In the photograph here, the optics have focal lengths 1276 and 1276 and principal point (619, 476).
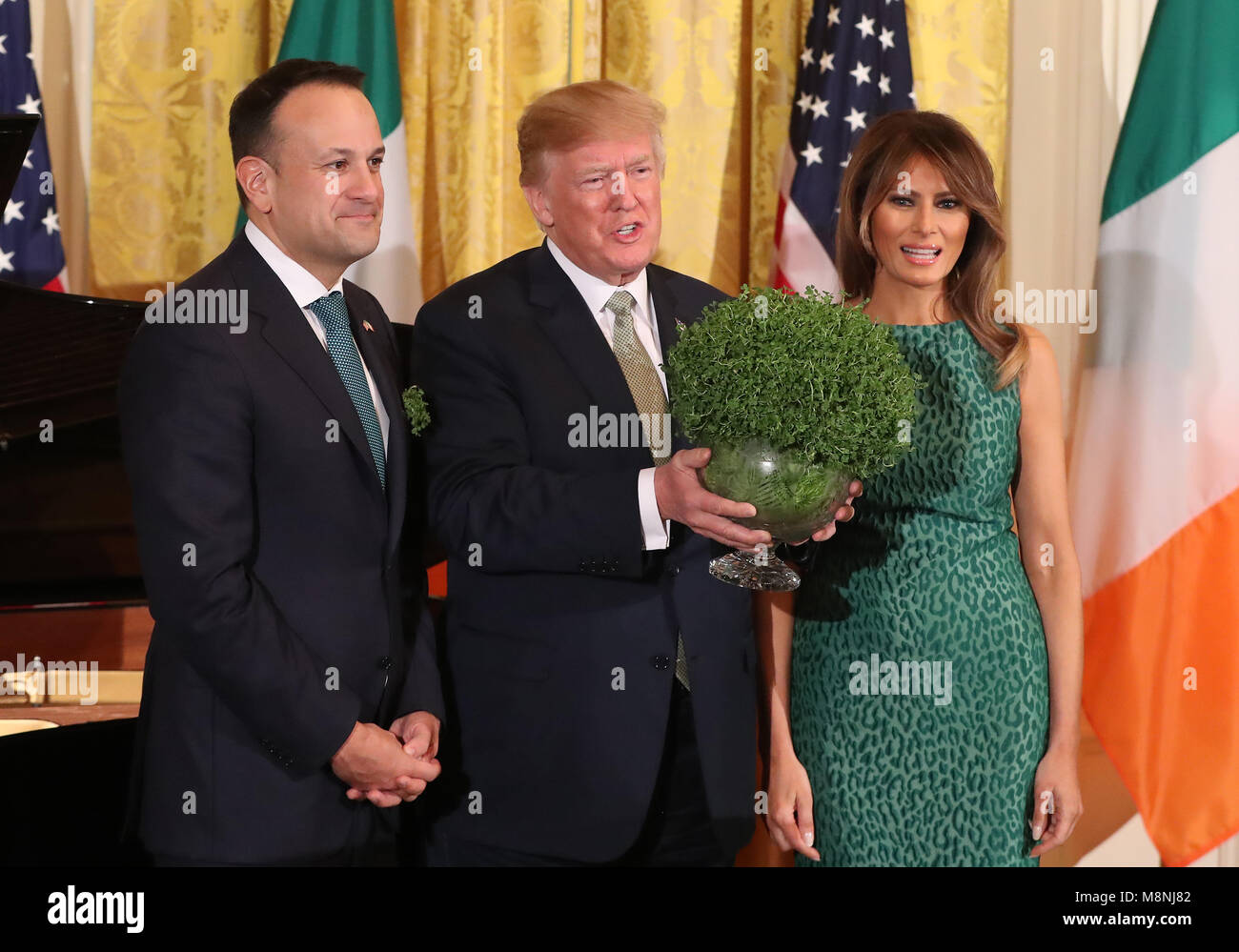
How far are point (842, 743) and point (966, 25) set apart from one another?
3.10 metres

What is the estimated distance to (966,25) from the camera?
15.1ft

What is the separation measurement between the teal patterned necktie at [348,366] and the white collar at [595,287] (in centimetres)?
44

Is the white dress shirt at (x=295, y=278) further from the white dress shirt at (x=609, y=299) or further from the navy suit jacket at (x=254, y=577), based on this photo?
the white dress shirt at (x=609, y=299)

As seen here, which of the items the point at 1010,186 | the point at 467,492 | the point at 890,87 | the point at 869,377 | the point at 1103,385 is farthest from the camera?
the point at 1010,186

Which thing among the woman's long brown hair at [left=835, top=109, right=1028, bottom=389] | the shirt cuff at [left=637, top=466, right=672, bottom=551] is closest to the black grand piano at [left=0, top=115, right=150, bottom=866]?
the shirt cuff at [left=637, top=466, right=672, bottom=551]

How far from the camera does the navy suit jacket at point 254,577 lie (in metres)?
2.03

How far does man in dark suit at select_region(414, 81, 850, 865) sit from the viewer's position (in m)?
2.25

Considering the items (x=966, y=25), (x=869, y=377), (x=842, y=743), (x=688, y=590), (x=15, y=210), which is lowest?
(x=842, y=743)

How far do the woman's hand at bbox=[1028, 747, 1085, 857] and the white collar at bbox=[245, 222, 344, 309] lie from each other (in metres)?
1.67

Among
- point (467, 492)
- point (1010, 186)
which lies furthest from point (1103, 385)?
point (467, 492)
